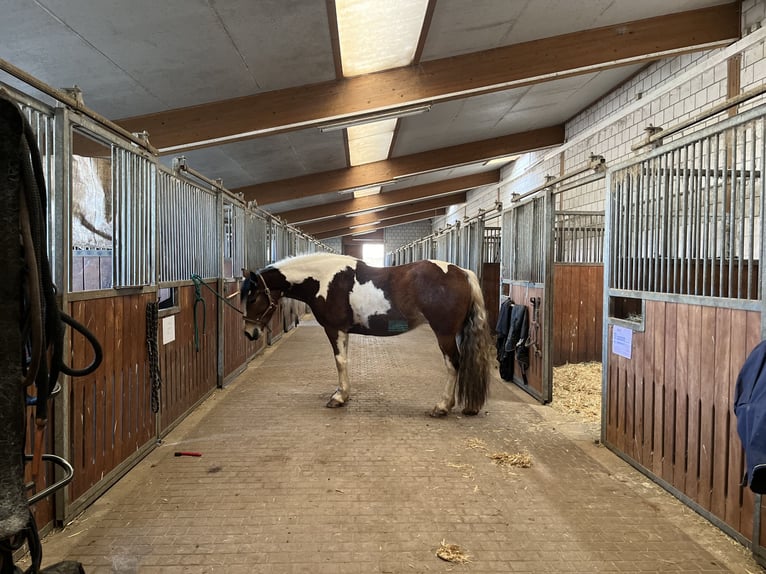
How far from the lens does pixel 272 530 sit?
1789 millimetres

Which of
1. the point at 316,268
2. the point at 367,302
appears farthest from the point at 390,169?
the point at 367,302

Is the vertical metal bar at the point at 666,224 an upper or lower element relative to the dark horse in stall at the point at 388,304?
upper

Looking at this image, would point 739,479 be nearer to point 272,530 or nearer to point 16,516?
point 272,530

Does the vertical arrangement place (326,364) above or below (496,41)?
below

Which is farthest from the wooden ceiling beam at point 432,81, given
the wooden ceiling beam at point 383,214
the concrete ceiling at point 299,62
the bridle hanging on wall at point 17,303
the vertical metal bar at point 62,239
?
the wooden ceiling beam at point 383,214

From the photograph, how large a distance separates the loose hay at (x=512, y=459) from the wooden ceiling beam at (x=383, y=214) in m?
13.4

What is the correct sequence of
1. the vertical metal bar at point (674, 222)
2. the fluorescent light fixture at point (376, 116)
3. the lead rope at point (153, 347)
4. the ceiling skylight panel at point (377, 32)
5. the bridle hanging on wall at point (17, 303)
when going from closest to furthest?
1. the bridle hanging on wall at point (17, 303)
2. the vertical metal bar at point (674, 222)
3. the lead rope at point (153, 347)
4. the ceiling skylight panel at point (377, 32)
5. the fluorescent light fixture at point (376, 116)

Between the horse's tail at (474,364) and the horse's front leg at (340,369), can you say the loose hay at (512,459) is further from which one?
the horse's front leg at (340,369)

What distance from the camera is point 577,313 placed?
488cm

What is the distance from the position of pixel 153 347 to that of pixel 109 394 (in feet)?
1.41

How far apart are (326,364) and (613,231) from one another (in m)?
3.45

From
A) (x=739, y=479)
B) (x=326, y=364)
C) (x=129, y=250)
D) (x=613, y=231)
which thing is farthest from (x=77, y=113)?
(x=326, y=364)

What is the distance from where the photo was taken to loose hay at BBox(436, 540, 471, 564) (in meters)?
1.60

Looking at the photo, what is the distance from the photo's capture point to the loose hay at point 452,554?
1.60 meters
